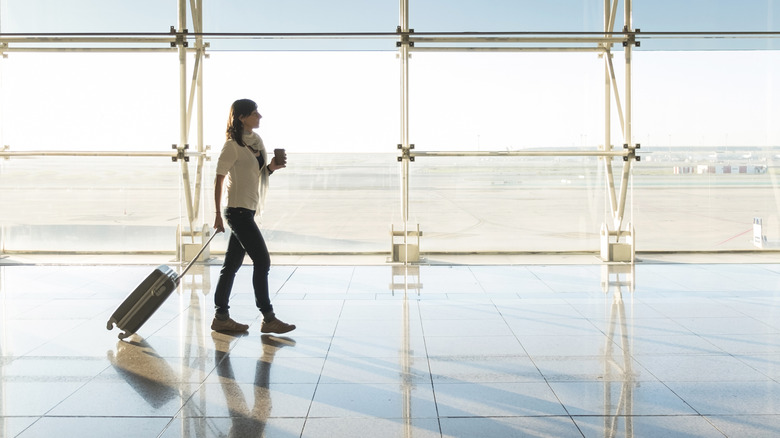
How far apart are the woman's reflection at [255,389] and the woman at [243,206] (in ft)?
0.55

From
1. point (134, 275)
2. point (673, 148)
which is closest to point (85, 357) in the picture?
point (134, 275)

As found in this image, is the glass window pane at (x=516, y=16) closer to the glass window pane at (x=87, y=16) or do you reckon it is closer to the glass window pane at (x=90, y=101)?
the glass window pane at (x=87, y=16)

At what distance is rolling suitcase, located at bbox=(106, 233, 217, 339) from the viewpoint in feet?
15.6

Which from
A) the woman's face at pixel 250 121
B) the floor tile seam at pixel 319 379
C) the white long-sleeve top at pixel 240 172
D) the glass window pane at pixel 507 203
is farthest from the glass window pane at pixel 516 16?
the floor tile seam at pixel 319 379

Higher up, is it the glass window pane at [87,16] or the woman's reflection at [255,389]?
the glass window pane at [87,16]

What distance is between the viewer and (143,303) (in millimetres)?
4848

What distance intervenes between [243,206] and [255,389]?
1.56 meters

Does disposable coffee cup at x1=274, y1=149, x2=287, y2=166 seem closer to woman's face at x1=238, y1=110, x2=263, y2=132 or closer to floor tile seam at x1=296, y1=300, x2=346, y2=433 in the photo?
woman's face at x1=238, y1=110, x2=263, y2=132

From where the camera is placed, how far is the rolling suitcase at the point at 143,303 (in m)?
4.77

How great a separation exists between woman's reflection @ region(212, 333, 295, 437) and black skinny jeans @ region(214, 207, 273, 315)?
24cm

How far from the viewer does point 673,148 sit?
948 centimetres

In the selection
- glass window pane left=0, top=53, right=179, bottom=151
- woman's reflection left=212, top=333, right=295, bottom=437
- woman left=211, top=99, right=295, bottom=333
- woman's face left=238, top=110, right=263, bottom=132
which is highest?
glass window pane left=0, top=53, right=179, bottom=151

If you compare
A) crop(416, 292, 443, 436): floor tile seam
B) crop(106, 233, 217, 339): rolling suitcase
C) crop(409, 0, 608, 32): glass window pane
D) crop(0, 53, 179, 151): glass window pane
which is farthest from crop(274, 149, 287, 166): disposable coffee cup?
crop(0, 53, 179, 151): glass window pane

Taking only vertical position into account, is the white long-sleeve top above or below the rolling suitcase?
above
